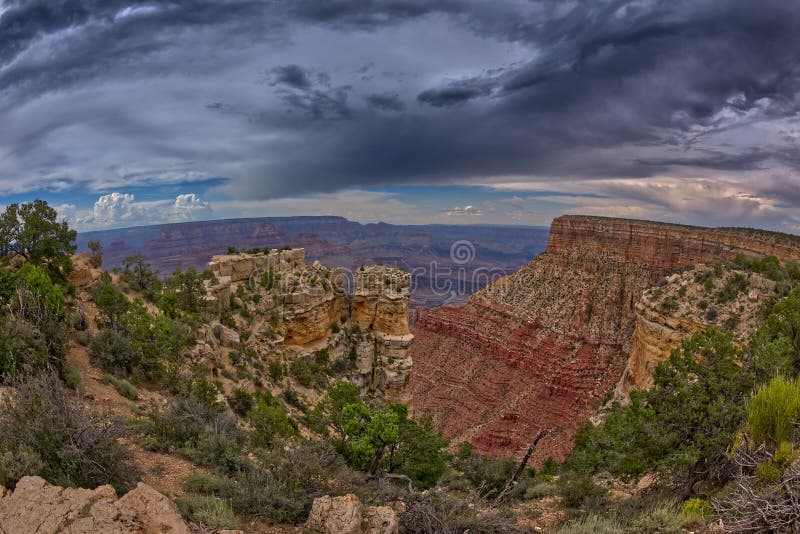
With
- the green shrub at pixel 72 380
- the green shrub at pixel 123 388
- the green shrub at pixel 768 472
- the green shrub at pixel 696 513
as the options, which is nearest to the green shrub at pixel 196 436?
the green shrub at pixel 72 380

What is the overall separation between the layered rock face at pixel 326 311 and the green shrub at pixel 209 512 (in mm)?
16531

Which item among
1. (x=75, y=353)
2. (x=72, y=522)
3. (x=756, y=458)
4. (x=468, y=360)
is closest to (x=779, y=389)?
(x=756, y=458)

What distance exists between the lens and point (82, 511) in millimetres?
5465

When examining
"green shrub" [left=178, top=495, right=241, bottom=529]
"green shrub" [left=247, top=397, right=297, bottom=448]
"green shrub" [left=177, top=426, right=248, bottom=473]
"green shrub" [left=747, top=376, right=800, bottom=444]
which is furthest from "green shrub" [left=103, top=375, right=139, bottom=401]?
"green shrub" [left=747, top=376, right=800, bottom=444]

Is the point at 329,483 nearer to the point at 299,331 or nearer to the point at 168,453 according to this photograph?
the point at 168,453

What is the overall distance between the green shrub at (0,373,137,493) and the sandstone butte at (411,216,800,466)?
41.6m

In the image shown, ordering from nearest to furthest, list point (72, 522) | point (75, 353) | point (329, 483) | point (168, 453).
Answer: point (72, 522), point (329, 483), point (168, 453), point (75, 353)

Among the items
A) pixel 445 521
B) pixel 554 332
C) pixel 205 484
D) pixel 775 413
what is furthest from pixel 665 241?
pixel 205 484

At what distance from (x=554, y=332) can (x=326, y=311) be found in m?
44.4

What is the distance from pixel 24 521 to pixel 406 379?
78.2 feet

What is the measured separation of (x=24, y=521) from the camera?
537cm

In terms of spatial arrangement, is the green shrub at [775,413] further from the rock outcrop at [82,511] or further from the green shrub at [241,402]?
the green shrub at [241,402]

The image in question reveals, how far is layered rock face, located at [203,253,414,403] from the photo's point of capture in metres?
24.5

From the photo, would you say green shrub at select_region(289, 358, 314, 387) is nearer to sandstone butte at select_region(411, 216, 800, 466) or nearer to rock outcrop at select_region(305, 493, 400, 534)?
rock outcrop at select_region(305, 493, 400, 534)
